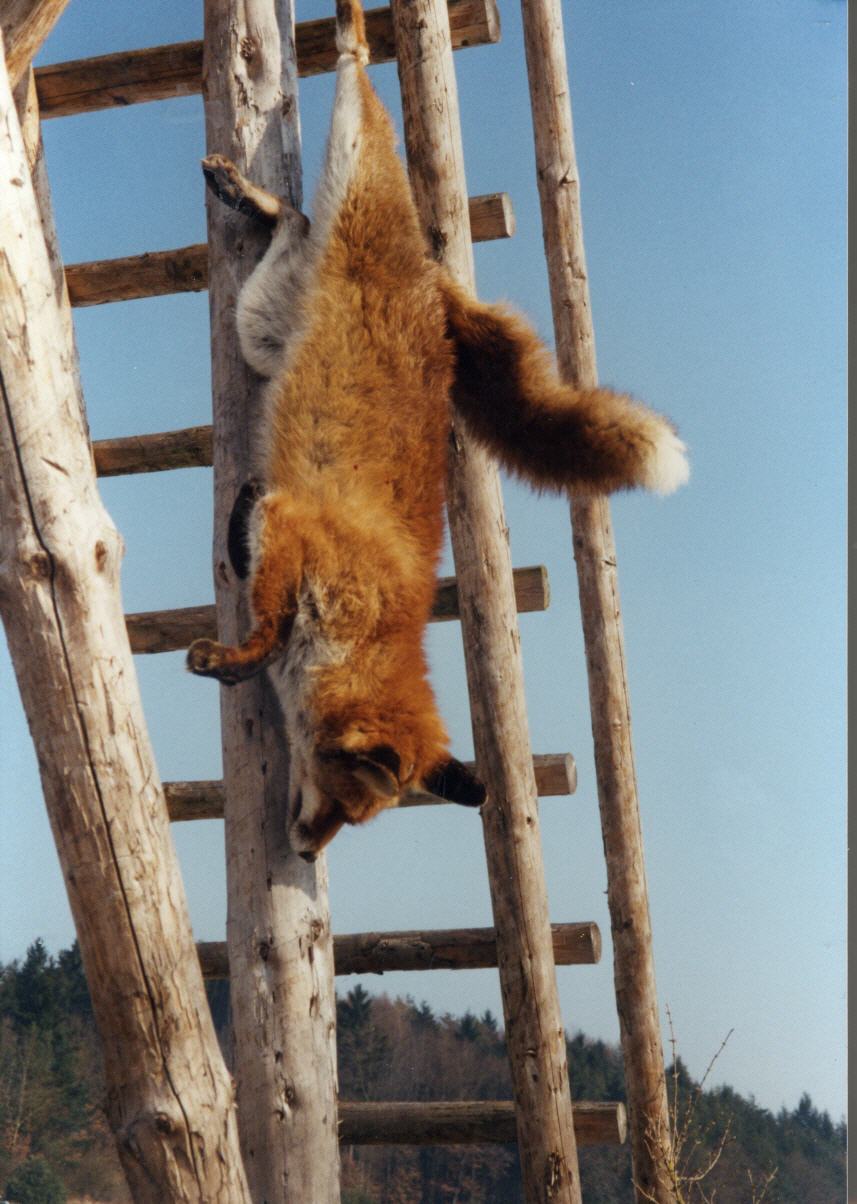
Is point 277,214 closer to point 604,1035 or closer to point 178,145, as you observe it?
point 178,145

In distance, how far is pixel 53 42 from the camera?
19.2 ft

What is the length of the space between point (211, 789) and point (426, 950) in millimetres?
1029

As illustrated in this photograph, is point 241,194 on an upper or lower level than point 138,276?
upper

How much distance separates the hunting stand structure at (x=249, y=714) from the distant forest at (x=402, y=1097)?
568 millimetres

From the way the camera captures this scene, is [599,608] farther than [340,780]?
Yes

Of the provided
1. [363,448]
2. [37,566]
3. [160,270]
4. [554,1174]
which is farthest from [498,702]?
[37,566]

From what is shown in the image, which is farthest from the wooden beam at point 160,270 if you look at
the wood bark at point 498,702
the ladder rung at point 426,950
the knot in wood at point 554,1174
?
the knot in wood at point 554,1174

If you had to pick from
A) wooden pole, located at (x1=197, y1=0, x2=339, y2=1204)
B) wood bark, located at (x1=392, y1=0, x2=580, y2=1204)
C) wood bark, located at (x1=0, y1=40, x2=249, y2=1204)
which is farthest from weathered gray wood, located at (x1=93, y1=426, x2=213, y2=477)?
wood bark, located at (x1=0, y1=40, x2=249, y2=1204)

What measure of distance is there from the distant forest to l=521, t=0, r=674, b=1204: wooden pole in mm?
475

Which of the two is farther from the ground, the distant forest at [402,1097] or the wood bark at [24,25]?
→ the wood bark at [24,25]

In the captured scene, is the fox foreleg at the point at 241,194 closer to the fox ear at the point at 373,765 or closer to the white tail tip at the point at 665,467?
the white tail tip at the point at 665,467

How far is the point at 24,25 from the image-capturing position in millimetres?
3037

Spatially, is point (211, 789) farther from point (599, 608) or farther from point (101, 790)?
point (101, 790)

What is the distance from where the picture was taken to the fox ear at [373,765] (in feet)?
9.79
